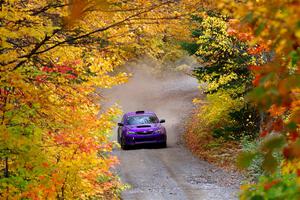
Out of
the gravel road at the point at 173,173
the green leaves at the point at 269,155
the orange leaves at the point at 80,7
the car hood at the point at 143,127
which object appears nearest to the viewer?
the green leaves at the point at 269,155

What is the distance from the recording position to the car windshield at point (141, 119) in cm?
2253

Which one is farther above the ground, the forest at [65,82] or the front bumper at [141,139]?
the forest at [65,82]

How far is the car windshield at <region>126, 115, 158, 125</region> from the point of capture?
22.5 m

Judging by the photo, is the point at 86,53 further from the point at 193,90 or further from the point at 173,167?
the point at 193,90

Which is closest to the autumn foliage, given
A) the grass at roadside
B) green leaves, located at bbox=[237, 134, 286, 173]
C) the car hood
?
green leaves, located at bbox=[237, 134, 286, 173]

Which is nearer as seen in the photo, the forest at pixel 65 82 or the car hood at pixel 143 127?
the forest at pixel 65 82

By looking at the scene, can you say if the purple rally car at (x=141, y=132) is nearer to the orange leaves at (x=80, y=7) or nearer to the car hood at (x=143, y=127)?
the car hood at (x=143, y=127)

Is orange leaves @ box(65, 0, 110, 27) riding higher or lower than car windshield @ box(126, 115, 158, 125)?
higher

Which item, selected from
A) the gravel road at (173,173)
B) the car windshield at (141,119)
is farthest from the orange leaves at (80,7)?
the car windshield at (141,119)

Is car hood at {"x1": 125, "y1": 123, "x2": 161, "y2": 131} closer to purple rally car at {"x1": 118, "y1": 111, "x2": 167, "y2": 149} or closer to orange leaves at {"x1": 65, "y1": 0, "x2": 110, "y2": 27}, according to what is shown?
purple rally car at {"x1": 118, "y1": 111, "x2": 167, "y2": 149}

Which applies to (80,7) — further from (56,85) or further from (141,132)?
(141,132)

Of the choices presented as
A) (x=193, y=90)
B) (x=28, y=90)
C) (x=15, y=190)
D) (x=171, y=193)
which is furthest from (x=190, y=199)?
(x=193, y=90)

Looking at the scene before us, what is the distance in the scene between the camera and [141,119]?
2280 centimetres

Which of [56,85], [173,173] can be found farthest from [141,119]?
[56,85]
